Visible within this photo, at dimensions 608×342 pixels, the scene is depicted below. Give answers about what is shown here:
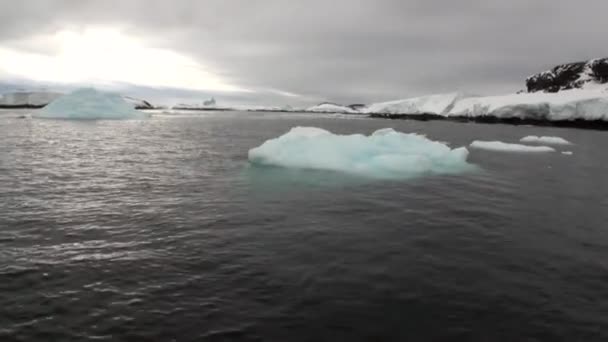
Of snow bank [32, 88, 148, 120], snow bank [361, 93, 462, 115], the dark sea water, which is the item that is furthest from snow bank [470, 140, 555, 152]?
snow bank [361, 93, 462, 115]

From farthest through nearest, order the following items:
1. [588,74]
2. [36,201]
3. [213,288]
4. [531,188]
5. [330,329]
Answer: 1. [588,74]
2. [531,188]
3. [36,201]
4. [213,288]
5. [330,329]

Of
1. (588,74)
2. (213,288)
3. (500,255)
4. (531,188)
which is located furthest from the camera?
(588,74)

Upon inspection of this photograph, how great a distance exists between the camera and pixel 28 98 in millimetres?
114688

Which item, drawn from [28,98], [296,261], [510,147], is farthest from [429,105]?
[296,261]

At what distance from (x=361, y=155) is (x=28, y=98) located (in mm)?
125610

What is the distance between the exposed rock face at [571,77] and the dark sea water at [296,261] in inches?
3234

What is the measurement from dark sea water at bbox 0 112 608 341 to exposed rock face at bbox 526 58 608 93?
8214cm

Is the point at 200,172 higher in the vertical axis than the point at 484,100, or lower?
lower

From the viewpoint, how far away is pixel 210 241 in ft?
26.5

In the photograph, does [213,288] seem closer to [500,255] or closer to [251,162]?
[500,255]

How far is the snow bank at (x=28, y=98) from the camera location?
114m

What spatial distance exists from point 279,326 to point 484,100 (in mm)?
88806

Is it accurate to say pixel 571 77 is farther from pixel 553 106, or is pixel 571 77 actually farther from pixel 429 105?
pixel 429 105

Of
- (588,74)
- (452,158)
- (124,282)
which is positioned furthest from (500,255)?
(588,74)
